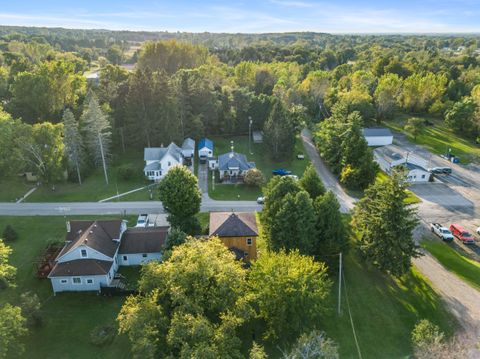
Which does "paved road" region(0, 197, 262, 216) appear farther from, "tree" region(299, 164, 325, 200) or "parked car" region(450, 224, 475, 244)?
"parked car" region(450, 224, 475, 244)

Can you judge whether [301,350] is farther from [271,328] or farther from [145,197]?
[145,197]

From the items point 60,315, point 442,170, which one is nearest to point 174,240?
point 60,315

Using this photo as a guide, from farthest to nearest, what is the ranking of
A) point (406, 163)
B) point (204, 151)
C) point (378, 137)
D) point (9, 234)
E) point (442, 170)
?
point (378, 137)
point (204, 151)
point (442, 170)
point (406, 163)
point (9, 234)

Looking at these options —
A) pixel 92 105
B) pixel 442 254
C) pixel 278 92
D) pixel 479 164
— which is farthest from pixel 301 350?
pixel 278 92

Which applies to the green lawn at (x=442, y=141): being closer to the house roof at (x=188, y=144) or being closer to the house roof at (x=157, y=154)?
the house roof at (x=188, y=144)

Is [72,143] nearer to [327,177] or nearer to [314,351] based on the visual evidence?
[327,177]

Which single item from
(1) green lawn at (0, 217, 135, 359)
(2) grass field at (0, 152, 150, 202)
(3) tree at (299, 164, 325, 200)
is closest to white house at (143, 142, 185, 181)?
(2) grass field at (0, 152, 150, 202)

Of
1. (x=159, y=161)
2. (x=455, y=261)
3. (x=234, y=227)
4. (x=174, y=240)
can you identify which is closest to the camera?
(x=174, y=240)
